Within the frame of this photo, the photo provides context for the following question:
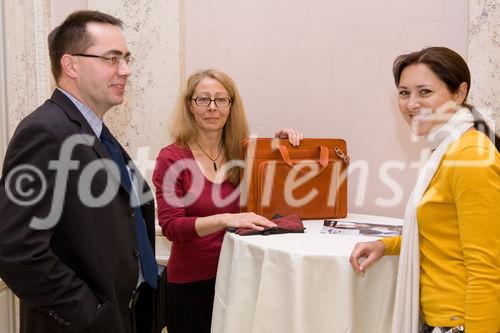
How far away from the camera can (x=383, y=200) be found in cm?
257

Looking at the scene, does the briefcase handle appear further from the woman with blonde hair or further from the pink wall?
the pink wall

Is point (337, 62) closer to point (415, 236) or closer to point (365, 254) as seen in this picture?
point (365, 254)

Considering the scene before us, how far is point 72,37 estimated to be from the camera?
5.25 feet

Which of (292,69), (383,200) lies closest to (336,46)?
(292,69)

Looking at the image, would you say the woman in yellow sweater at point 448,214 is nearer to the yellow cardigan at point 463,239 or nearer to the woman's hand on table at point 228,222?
the yellow cardigan at point 463,239

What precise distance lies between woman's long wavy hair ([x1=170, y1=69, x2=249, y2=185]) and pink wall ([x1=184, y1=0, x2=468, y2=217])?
552mm

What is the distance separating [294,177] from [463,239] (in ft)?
2.93

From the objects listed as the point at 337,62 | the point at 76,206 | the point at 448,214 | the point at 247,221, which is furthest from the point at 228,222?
the point at 337,62

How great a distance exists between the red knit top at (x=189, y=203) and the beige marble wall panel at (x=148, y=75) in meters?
0.92

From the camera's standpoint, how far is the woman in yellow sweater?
118 cm

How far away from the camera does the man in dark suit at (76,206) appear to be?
1328mm

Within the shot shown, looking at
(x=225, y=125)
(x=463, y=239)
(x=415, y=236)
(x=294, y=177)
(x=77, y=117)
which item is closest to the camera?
(x=463, y=239)

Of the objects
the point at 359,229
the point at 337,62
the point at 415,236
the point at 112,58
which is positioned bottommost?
the point at 359,229

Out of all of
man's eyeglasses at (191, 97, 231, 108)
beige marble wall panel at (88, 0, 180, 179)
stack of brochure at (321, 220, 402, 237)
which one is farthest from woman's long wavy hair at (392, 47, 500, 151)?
beige marble wall panel at (88, 0, 180, 179)
